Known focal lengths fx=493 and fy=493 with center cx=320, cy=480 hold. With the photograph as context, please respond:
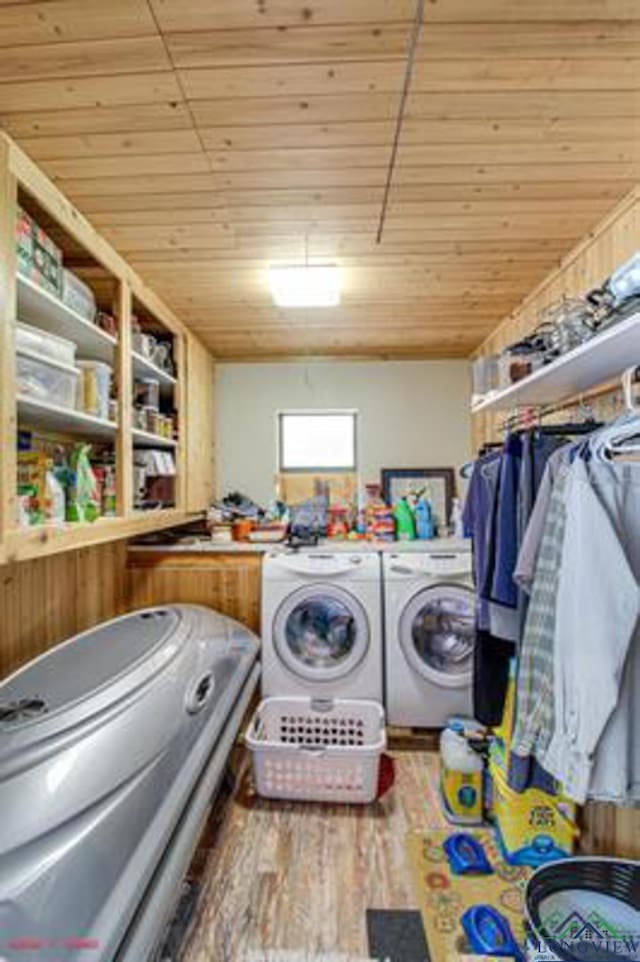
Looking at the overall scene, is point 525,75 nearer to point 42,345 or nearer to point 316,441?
point 42,345

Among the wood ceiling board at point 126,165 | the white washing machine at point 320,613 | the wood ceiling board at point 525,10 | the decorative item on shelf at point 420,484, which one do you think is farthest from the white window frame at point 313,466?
the wood ceiling board at point 525,10

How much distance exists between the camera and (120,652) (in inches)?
71.7

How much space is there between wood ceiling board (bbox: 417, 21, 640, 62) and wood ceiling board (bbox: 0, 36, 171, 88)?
638mm

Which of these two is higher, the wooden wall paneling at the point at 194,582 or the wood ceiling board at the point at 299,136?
the wood ceiling board at the point at 299,136

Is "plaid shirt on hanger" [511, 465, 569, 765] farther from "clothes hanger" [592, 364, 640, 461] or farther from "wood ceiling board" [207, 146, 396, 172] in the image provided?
"wood ceiling board" [207, 146, 396, 172]

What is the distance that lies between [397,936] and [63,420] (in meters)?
2.07

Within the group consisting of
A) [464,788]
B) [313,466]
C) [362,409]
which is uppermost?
[362,409]

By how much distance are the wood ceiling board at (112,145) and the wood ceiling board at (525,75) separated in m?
0.68

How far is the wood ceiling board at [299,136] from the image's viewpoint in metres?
1.41

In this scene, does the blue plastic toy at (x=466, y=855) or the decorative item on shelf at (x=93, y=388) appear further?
the decorative item on shelf at (x=93, y=388)

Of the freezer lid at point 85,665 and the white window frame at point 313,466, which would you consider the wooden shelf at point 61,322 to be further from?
the white window frame at point 313,466

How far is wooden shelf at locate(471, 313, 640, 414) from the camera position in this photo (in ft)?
4.11

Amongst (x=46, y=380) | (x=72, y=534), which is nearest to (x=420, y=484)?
(x=72, y=534)

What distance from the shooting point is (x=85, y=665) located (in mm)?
1696
